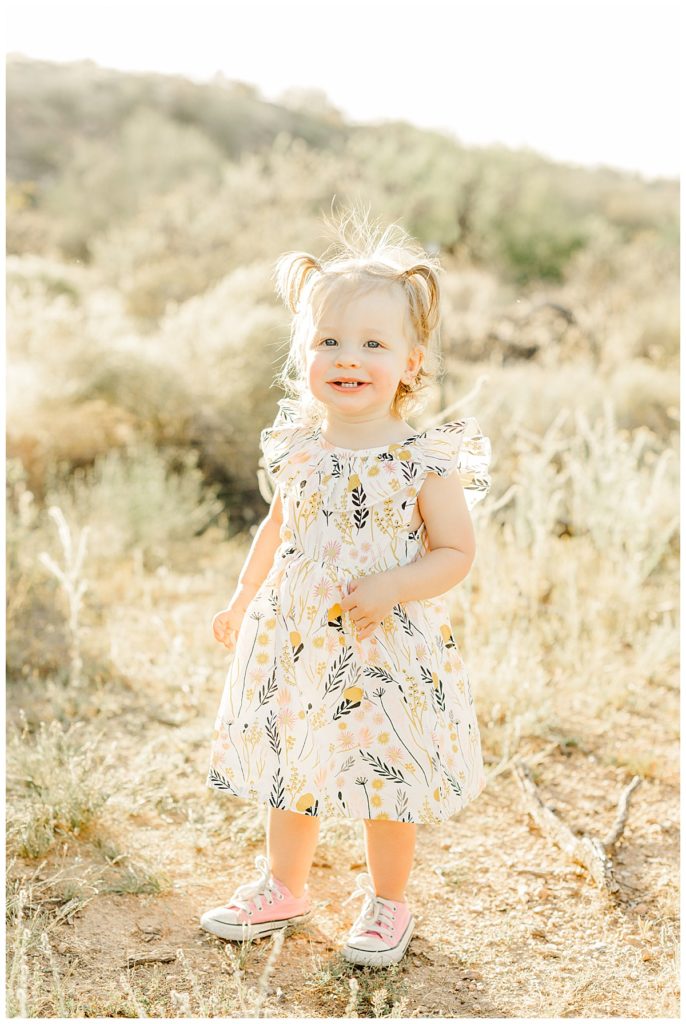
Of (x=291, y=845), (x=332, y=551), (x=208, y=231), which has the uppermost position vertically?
(x=208, y=231)

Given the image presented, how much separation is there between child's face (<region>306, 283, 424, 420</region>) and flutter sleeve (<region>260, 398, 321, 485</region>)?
0.64 ft

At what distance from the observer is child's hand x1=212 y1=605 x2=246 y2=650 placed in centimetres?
250

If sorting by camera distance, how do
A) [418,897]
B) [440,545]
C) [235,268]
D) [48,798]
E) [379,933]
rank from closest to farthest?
[440,545] → [379,933] → [418,897] → [48,798] → [235,268]

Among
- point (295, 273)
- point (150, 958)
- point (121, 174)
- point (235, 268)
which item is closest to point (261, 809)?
point (150, 958)

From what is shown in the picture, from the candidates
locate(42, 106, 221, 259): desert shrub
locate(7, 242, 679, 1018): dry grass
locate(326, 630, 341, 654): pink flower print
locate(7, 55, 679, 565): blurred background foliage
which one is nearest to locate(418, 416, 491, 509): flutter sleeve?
locate(326, 630, 341, 654): pink flower print

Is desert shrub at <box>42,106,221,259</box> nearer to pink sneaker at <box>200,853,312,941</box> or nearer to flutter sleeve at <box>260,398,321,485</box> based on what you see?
flutter sleeve at <box>260,398,321,485</box>

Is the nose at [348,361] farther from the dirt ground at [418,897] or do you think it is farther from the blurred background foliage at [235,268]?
the dirt ground at [418,897]

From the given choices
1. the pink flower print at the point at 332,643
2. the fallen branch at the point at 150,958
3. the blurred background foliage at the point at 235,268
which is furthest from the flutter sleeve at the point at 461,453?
the fallen branch at the point at 150,958

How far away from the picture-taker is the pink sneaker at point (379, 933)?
2344mm

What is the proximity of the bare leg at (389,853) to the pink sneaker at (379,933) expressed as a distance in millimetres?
29

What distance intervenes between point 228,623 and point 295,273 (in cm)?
87

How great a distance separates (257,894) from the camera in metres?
2.47

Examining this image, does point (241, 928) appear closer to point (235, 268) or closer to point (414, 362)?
point (414, 362)

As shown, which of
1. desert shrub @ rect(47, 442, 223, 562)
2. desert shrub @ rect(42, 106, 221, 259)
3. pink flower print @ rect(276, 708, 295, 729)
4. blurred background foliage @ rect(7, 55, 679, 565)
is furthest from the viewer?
desert shrub @ rect(42, 106, 221, 259)
